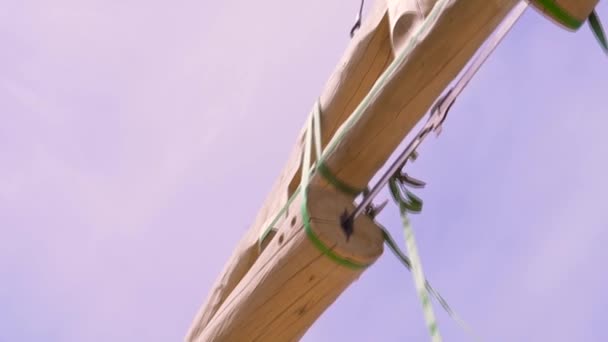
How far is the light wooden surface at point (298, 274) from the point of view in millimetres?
2398

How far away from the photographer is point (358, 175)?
2406 millimetres

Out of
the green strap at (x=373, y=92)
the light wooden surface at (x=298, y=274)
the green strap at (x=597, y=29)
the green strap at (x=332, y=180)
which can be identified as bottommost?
the light wooden surface at (x=298, y=274)

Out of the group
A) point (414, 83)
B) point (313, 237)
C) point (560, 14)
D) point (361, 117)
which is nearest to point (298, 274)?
point (313, 237)

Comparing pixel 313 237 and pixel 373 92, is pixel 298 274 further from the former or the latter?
pixel 373 92

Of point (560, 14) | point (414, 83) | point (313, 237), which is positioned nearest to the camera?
point (560, 14)

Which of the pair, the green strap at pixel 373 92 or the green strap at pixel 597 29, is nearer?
the green strap at pixel 597 29

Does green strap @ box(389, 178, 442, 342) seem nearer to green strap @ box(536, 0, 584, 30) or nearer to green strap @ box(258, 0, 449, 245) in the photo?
green strap @ box(258, 0, 449, 245)

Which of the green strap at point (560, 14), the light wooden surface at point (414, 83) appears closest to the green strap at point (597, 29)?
the green strap at point (560, 14)

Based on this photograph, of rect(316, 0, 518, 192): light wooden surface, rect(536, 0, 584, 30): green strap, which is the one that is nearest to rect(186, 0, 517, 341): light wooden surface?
rect(316, 0, 518, 192): light wooden surface

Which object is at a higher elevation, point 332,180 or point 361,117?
point 361,117

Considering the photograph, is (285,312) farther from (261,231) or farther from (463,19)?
(463,19)

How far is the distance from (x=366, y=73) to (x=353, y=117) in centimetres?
23

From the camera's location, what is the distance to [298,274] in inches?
95.5

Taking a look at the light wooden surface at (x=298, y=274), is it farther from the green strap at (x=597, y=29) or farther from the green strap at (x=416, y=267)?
the green strap at (x=597, y=29)
